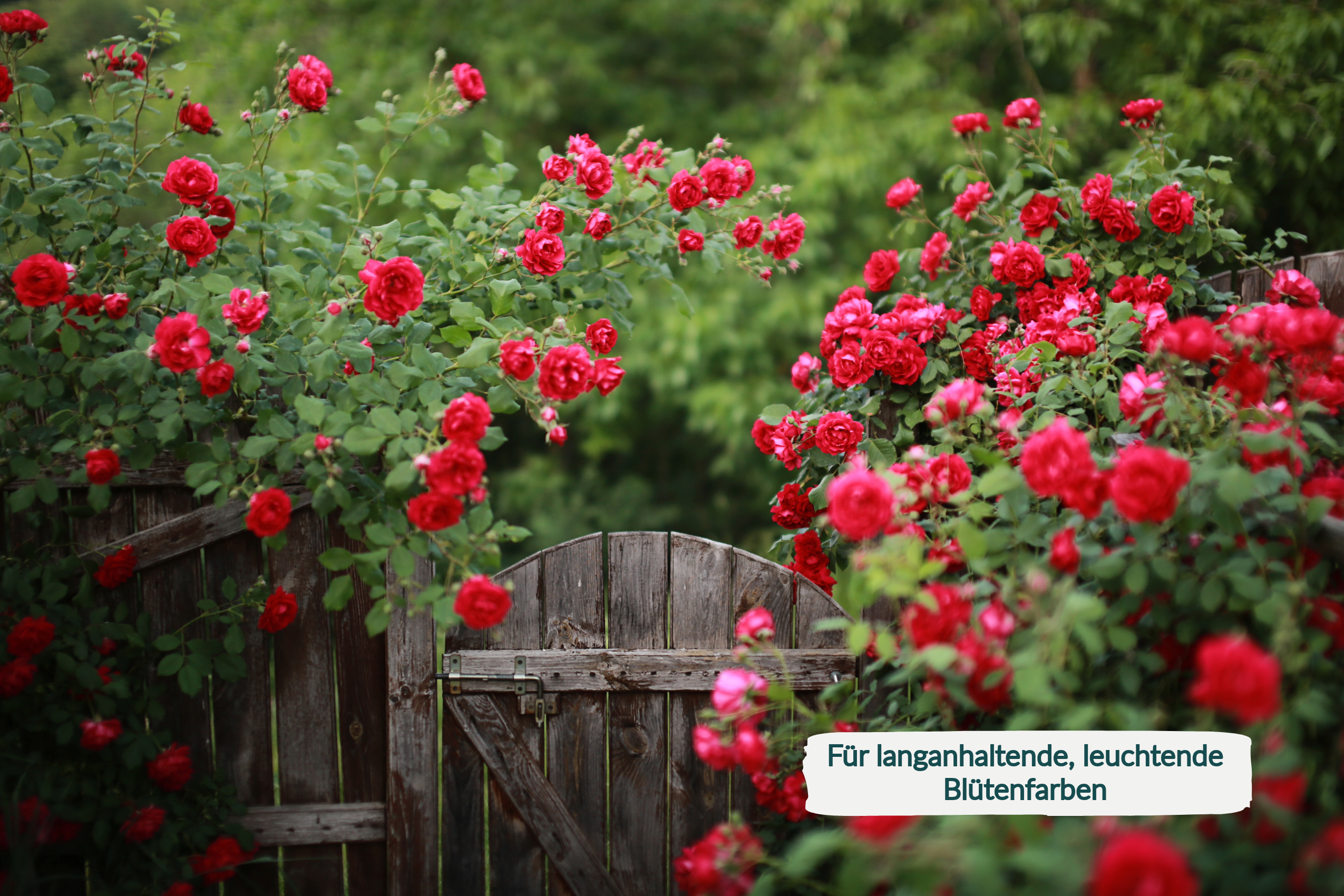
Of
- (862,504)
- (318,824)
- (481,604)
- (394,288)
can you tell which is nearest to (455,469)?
(481,604)

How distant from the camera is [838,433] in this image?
177 cm

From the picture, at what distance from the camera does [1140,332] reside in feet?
5.87

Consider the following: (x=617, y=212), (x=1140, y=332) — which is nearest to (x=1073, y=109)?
(x=1140, y=332)

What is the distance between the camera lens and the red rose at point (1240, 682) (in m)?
0.79

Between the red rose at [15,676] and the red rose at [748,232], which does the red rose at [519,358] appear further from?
the red rose at [15,676]

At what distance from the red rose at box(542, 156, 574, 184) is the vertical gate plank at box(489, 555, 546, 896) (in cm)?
81

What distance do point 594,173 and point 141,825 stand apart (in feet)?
5.06

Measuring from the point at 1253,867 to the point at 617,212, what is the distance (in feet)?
5.49

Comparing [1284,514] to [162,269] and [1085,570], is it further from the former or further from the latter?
[162,269]

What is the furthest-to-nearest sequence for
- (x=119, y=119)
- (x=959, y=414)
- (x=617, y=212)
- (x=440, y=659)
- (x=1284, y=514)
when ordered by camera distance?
1. (x=617, y=212)
2. (x=440, y=659)
3. (x=119, y=119)
4. (x=959, y=414)
5. (x=1284, y=514)

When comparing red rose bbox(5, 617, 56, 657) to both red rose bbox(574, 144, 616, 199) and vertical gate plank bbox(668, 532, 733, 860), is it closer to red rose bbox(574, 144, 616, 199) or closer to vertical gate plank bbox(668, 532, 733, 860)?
vertical gate plank bbox(668, 532, 733, 860)

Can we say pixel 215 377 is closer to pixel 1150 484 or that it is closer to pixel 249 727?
pixel 249 727

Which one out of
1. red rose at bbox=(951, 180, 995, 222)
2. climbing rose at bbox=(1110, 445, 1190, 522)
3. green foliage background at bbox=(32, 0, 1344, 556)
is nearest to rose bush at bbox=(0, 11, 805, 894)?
red rose at bbox=(951, 180, 995, 222)

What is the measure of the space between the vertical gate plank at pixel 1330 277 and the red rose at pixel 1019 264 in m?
0.73
